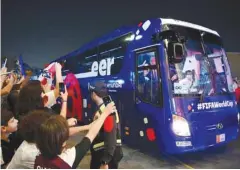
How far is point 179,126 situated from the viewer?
14.1 feet

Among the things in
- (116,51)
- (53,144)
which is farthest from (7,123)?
(116,51)

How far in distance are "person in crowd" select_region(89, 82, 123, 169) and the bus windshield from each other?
1.92 m

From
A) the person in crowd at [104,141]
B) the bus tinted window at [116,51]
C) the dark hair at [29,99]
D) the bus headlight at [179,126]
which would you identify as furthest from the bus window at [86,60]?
the dark hair at [29,99]

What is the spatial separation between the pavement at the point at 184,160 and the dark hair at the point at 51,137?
319 centimetres

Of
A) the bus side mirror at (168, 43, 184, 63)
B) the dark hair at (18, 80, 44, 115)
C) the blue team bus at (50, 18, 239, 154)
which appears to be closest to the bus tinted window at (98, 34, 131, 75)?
the blue team bus at (50, 18, 239, 154)

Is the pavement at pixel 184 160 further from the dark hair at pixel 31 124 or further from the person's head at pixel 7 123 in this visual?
the dark hair at pixel 31 124

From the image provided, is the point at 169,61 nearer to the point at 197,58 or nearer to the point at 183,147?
the point at 197,58

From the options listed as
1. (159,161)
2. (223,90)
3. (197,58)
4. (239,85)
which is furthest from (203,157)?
(239,85)

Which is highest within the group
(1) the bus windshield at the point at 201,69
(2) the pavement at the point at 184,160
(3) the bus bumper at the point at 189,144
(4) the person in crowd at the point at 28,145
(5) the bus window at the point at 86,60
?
(5) the bus window at the point at 86,60

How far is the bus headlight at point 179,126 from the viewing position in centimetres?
430

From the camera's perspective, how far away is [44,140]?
1.71m

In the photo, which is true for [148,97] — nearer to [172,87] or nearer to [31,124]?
[172,87]

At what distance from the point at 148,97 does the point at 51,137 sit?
328cm

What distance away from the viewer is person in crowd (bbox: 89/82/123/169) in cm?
269
